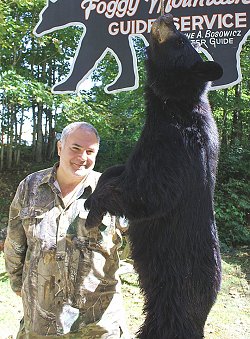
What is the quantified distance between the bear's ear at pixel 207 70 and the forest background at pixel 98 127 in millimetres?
3633

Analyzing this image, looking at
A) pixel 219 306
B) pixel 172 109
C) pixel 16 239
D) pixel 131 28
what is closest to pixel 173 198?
pixel 172 109

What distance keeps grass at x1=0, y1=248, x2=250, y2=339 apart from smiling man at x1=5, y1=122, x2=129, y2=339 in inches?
108

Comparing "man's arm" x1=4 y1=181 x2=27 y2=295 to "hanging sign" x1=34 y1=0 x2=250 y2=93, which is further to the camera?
"hanging sign" x1=34 y1=0 x2=250 y2=93

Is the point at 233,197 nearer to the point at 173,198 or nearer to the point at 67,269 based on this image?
the point at 67,269

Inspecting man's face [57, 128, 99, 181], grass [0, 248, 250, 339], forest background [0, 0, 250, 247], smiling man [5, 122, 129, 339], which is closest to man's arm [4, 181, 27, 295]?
smiling man [5, 122, 129, 339]

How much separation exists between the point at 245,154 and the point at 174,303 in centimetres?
1091

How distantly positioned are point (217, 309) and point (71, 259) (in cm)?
448

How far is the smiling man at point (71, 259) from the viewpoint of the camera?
8.21 ft

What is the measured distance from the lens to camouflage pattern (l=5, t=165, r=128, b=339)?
2512 millimetres

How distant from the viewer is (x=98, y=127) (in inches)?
322

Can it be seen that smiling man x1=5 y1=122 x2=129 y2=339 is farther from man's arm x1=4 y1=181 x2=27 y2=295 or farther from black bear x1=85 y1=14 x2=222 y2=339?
black bear x1=85 y1=14 x2=222 y2=339

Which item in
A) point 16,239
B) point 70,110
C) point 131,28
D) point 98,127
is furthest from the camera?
point 98,127

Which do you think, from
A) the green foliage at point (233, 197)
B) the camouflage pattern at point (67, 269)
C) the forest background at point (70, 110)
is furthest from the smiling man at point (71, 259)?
the green foliage at point (233, 197)

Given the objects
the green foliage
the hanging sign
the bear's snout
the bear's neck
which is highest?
the hanging sign
